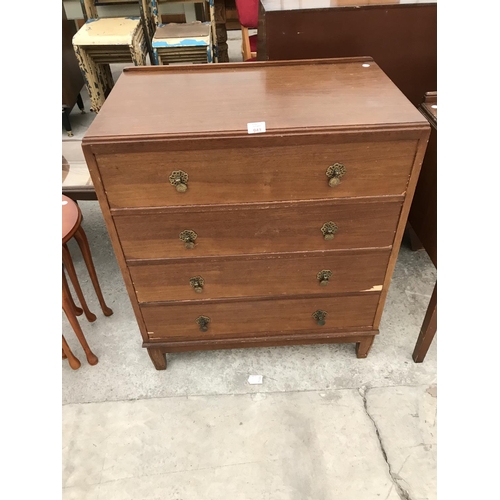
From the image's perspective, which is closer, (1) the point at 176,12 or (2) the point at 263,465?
(2) the point at 263,465

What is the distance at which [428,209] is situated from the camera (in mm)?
1794

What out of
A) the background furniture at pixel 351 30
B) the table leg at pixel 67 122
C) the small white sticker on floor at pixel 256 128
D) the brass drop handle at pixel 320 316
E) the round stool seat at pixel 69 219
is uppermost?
the background furniture at pixel 351 30

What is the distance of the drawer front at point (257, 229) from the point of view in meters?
1.32

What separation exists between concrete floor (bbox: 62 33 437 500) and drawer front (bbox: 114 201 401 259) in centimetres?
70

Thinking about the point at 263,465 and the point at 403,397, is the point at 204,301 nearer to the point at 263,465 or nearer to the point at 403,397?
the point at 263,465

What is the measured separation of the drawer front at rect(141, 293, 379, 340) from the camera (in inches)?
63.6

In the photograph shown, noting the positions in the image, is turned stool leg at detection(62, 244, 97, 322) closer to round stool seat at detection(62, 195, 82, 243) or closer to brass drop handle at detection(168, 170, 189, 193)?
round stool seat at detection(62, 195, 82, 243)

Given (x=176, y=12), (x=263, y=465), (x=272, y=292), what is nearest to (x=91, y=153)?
(x=272, y=292)

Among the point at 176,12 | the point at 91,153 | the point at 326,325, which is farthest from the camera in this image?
the point at 176,12

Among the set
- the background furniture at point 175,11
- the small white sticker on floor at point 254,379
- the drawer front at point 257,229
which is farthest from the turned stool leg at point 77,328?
the background furniture at point 175,11

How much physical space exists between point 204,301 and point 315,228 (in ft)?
1.73

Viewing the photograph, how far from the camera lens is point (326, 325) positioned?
172 centimetres

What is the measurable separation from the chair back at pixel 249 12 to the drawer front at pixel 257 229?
6.35ft

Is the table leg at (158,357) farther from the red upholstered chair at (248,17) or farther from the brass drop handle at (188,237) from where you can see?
the red upholstered chair at (248,17)
